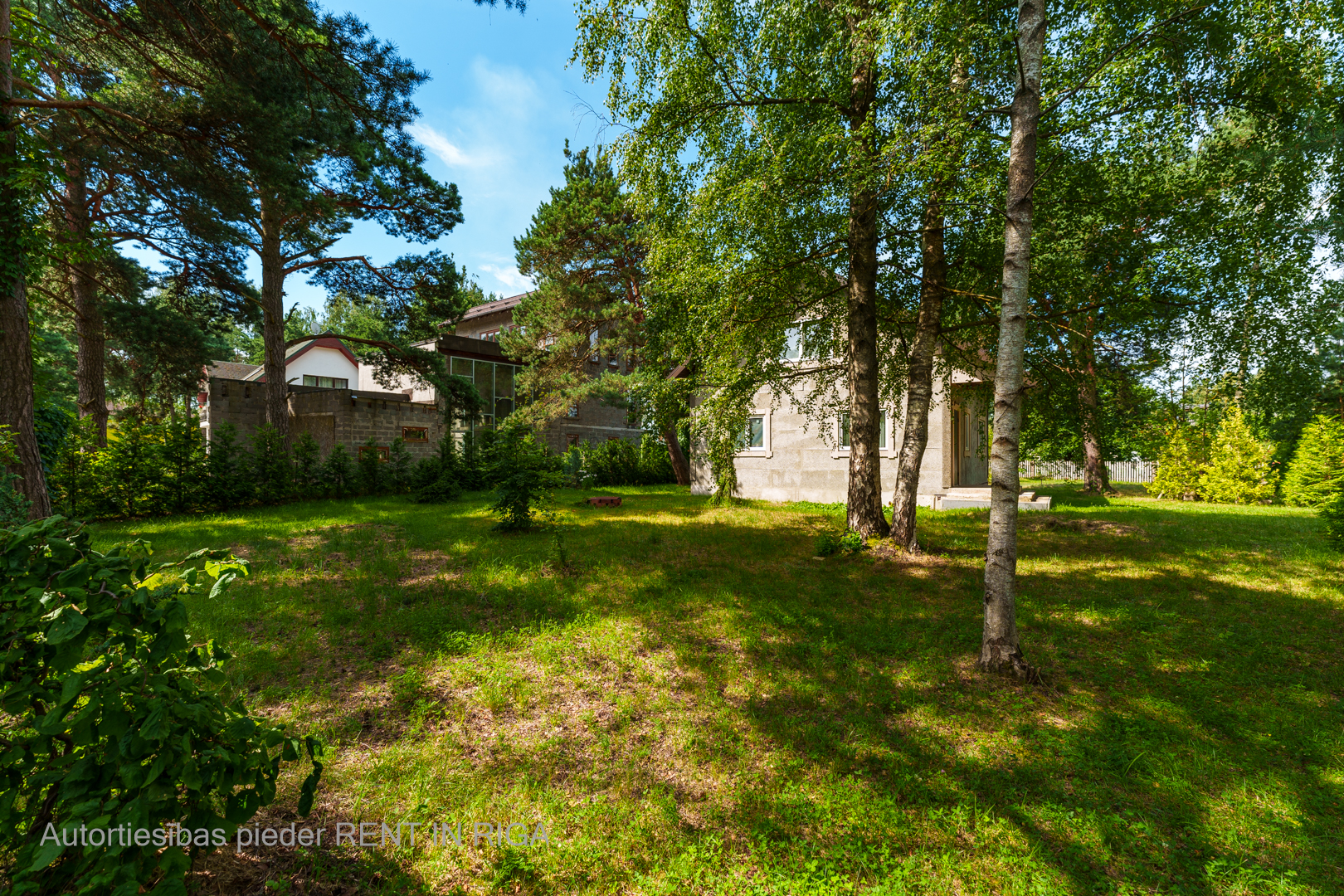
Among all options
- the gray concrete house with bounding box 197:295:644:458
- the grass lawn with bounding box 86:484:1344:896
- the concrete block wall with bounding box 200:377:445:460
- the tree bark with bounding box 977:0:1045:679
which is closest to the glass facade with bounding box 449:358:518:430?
the gray concrete house with bounding box 197:295:644:458

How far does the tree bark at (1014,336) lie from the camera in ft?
14.7

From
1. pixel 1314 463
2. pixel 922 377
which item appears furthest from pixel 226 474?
pixel 1314 463

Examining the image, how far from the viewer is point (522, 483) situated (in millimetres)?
9891

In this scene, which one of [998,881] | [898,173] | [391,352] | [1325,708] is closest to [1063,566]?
[1325,708]

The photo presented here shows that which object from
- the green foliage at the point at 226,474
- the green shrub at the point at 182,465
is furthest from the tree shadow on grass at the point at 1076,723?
the green shrub at the point at 182,465

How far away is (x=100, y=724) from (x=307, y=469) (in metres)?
15.9

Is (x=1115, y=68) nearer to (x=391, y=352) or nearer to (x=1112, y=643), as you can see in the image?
(x=1112, y=643)

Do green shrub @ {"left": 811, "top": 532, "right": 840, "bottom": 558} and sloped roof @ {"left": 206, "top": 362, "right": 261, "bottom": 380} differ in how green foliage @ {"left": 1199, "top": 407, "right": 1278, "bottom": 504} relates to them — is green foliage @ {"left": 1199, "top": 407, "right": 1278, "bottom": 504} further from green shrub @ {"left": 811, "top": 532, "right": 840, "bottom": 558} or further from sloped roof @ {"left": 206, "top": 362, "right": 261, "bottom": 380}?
sloped roof @ {"left": 206, "top": 362, "right": 261, "bottom": 380}

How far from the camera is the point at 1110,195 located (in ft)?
25.0

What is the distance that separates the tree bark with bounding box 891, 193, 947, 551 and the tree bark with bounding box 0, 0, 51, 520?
12.0 metres

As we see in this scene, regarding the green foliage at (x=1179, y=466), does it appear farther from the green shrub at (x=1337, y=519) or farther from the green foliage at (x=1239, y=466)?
the green shrub at (x=1337, y=519)

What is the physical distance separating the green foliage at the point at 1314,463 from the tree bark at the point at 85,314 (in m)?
29.9

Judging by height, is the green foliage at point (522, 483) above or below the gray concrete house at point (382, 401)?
below

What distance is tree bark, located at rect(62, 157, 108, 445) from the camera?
12.5 meters
